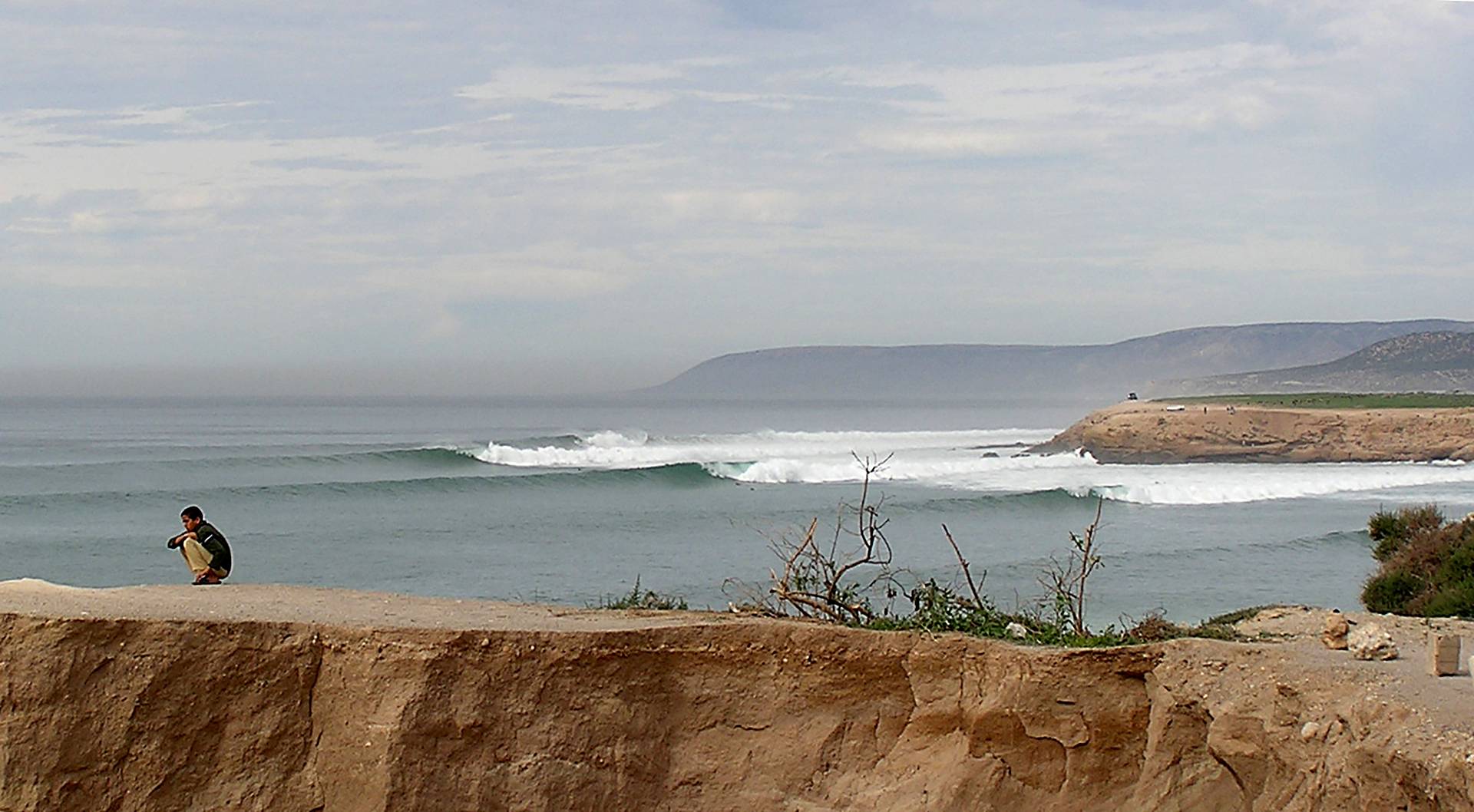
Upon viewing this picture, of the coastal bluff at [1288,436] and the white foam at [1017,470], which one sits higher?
the coastal bluff at [1288,436]

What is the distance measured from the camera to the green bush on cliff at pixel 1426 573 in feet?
45.1

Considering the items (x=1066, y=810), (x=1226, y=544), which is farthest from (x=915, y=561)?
(x=1066, y=810)

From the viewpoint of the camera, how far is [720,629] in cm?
775

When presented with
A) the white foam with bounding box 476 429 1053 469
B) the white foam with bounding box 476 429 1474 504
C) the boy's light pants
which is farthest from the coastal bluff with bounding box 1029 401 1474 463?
the boy's light pants

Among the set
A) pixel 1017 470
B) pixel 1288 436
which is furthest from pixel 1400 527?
pixel 1288 436

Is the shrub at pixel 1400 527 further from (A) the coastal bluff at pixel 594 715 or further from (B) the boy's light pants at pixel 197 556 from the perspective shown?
(B) the boy's light pants at pixel 197 556

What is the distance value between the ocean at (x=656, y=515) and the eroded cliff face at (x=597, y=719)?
8562 millimetres

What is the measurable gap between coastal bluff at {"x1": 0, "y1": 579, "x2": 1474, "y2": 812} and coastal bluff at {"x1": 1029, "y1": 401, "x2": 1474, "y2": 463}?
43.6 m

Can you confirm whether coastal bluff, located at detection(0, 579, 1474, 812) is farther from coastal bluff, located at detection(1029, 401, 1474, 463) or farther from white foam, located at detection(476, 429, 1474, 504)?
coastal bluff, located at detection(1029, 401, 1474, 463)

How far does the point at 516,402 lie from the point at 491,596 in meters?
143

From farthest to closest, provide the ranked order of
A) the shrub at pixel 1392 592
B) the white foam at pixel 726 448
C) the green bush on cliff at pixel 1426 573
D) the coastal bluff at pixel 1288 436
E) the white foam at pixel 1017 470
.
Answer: the white foam at pixel 726 448 → the coastal bluff at pixel 1288 436 → the white foam at pixel 1017 470 → the shrub at pixel 1392 592 → the green bush on cliff at pixel 1426 573

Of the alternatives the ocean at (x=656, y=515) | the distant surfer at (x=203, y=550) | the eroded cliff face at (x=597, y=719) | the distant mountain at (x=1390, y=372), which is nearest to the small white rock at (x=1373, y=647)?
the eroded cliff face at (x=597, y=719)

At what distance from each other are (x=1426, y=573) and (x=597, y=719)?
10.8m

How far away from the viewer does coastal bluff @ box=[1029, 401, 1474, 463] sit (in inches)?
1895
